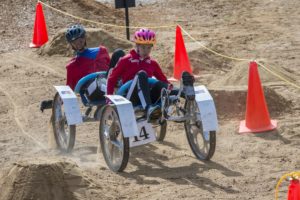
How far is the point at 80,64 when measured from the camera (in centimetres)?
1308

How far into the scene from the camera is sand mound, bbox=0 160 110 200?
8945 mm

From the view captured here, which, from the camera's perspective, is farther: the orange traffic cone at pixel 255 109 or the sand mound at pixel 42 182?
the orange traffic cone at pixel 255 109

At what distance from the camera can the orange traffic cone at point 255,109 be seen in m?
12.7

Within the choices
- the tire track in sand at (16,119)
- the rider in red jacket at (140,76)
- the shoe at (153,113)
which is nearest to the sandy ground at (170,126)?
the tire track in sand at (16,119)

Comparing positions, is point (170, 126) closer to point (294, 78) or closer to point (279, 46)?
point (294, 78)

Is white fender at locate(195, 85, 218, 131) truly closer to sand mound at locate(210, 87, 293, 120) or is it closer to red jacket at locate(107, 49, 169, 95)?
red jacket at locate(107, 49, 169, 95)

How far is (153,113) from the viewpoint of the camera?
36.7 feet

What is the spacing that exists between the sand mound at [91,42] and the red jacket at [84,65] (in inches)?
248

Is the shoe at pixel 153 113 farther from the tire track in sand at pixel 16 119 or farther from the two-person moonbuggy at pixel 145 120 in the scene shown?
the tire track in sand at pixel 16 119

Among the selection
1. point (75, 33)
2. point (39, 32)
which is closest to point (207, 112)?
point (75, 33)

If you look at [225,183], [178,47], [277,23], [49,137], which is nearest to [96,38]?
[178,47]

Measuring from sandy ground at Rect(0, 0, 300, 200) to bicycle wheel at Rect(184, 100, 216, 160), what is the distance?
0.14 metres

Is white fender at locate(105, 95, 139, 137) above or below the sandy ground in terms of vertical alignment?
above

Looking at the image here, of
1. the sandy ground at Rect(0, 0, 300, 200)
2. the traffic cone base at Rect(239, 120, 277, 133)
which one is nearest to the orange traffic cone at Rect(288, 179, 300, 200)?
the sandy ground at Rect(0, 0, 300, 200)
